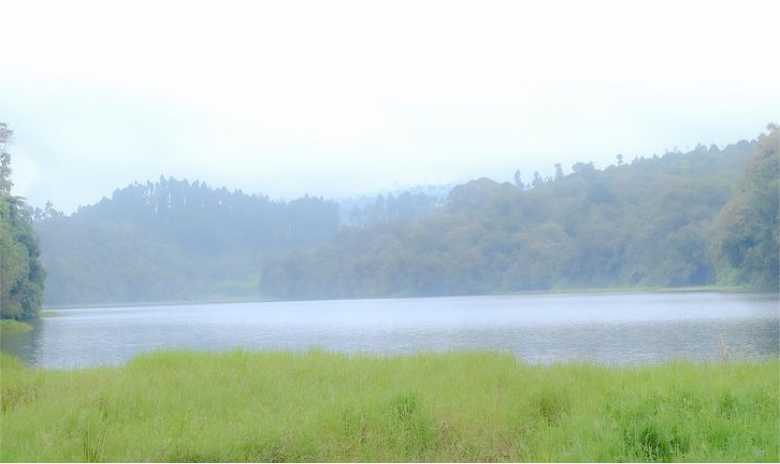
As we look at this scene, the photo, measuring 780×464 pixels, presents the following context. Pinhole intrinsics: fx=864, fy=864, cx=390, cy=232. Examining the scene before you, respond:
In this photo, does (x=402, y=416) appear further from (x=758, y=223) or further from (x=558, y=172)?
(x=558, y=172)

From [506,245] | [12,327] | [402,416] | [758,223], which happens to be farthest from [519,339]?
[506,245]

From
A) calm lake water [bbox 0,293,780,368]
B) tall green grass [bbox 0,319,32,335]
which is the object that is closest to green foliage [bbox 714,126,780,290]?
calm lake water [bbox 0,293,780,368]

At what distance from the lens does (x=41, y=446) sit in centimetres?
1084

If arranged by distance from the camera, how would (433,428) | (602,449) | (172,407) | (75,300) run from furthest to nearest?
1. (75,300)
2. (172,407)
3. (433,428)
4. (602,449)

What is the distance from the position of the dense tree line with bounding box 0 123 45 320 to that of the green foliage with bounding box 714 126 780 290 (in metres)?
59.0

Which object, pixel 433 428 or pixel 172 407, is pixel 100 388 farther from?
pixel 433 428

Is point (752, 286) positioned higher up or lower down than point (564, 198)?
lower down

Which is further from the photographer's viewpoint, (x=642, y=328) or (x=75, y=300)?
(x=75, y=300)

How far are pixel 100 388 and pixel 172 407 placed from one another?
1.87 metres

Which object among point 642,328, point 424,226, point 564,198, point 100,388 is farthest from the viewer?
point 424,226

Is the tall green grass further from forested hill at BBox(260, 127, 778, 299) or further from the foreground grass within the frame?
forested hill at BBox(260, 127, 778, 299)

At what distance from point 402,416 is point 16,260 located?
178 ft

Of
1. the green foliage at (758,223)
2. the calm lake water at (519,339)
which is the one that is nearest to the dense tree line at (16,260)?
the calm lake water at (519,339)

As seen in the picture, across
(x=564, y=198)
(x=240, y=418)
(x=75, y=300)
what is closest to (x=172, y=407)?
(x=240, y=418)
